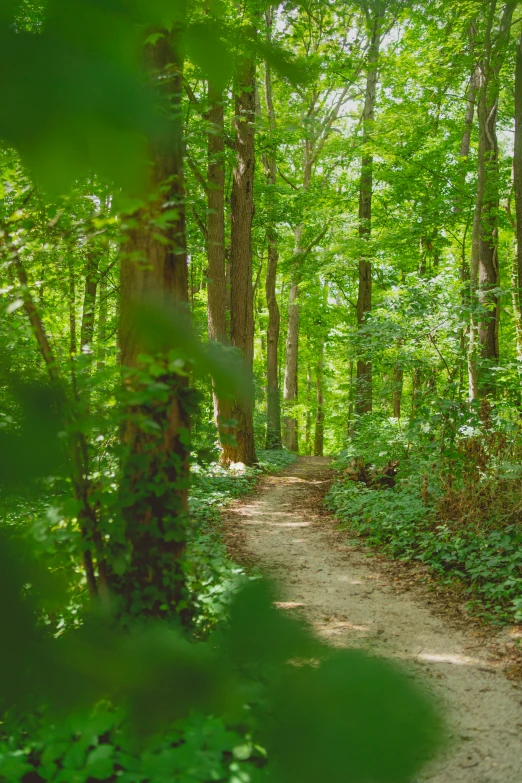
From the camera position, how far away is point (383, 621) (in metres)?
5.36

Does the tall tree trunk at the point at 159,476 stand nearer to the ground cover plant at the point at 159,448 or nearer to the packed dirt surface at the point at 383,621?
the ground cover plant at the point at 159,448

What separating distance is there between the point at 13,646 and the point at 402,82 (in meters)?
15.5

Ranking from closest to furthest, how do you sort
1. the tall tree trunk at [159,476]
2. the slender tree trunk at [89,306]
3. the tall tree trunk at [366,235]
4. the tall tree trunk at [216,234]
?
the tall tree trunk at [159,476] < the slender tree trunk at [89,306] < the tall tree trunk at [216,234] < the tall tree trunk at [366,235]

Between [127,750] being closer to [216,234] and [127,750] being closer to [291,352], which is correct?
[216,234]

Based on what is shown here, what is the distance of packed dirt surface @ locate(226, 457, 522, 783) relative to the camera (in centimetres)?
335

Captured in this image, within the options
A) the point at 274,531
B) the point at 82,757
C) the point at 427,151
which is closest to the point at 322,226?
the point at 427,151

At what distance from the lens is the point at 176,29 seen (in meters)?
0.73

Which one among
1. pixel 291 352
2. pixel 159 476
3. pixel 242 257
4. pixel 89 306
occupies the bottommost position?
pixel 159 476

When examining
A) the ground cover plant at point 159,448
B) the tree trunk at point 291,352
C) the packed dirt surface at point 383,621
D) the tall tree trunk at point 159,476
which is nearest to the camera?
the ground cover plant at point 159,448

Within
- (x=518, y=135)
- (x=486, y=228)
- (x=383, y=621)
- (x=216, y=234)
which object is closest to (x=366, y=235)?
(x=486, y=228)

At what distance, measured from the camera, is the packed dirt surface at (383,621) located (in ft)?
11.0

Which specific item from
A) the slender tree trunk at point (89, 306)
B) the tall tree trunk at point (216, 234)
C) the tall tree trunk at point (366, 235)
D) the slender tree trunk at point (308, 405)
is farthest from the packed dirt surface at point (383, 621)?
the slender tree trunk at point (308, 405)

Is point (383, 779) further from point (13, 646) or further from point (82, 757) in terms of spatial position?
point (82, 757)

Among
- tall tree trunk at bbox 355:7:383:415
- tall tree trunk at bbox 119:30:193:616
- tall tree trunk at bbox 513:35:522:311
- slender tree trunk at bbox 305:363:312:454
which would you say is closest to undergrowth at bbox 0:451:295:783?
tall tree trunk at bbox 119:30:193:616
